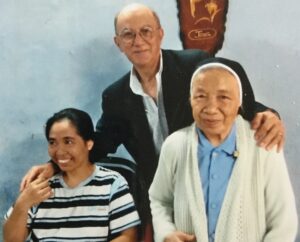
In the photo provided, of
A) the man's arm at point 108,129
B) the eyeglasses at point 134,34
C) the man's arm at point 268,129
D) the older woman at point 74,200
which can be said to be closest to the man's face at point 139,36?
the eyeglasses at point 134,34

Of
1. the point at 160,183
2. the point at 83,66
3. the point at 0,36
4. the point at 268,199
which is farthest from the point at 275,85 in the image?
the point at 0,36

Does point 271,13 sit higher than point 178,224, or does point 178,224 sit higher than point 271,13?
point 271,13

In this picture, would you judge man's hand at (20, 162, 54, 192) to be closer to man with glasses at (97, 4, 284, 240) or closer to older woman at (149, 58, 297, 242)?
man with glasses at (97, 4, 284, 240)

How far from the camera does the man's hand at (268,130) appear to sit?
1.58m

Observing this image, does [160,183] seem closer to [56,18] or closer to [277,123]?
[277,123]

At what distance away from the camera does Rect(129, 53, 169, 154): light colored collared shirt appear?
1700 millimetres

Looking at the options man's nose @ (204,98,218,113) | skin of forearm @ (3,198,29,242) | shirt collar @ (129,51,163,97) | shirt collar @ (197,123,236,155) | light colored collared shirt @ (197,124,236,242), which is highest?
shirt collar @ (129,51,163,97)

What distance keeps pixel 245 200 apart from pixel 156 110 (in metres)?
0.43

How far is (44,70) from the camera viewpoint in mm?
1748

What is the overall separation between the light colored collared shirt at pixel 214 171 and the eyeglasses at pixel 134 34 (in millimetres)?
398

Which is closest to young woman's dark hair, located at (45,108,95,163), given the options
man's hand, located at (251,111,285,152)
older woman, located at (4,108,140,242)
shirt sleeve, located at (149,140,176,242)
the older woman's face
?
older woman, located at (4,108,140,242)

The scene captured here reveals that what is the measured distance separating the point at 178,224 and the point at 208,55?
0.57 metres

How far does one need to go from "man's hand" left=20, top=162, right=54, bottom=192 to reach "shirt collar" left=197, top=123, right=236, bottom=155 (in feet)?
1.77

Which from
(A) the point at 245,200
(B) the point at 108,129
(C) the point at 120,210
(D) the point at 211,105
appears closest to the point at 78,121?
(B) the point at 108,129
